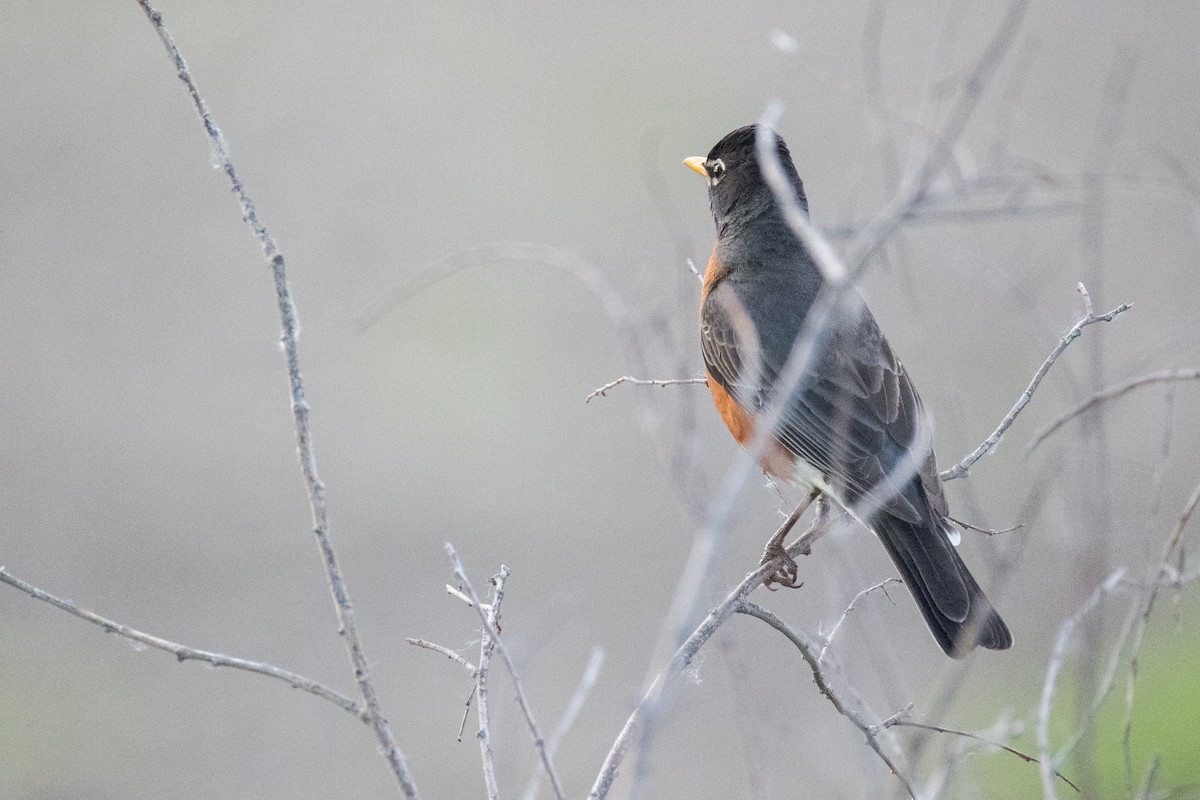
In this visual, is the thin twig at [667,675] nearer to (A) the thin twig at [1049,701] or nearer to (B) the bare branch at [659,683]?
(B) the bare branch at [659,683]

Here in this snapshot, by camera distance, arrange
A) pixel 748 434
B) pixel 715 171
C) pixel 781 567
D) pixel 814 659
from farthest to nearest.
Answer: pixel 715 171
pixel 748 434
pixel 781 567
pixel 814 659

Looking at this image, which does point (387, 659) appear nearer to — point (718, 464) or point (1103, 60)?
point (718, 464)

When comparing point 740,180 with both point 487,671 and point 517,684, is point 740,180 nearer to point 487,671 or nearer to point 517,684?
point 487,671

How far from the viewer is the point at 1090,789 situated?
2029 mm

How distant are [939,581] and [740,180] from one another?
6.22 feet

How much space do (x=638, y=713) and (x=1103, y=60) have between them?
11.7m

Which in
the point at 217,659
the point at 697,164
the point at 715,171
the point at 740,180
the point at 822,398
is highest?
the point at 697,164

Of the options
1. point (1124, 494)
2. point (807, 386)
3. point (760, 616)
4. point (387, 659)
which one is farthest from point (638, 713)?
point (1124, 494)

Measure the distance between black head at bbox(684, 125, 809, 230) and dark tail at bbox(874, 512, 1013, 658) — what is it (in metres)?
1.49

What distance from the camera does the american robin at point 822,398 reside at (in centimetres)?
340

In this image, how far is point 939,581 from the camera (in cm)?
337

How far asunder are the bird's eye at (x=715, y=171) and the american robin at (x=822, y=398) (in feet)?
0.04

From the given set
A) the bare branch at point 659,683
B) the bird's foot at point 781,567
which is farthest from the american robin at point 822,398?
the bare branch at point 659,683

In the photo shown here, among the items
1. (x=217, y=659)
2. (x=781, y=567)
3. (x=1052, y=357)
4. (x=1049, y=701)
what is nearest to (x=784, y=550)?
(x=781, y=567)
